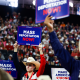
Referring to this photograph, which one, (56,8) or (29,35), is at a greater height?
(56,8)

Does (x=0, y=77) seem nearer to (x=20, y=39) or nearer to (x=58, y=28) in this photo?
(x=20, y=39)

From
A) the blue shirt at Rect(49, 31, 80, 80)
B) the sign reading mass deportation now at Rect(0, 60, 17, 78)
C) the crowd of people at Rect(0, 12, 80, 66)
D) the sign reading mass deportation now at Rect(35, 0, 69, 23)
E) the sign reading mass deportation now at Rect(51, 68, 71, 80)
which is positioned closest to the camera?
the blue shirt at Rect(49, 31, 80, 80)

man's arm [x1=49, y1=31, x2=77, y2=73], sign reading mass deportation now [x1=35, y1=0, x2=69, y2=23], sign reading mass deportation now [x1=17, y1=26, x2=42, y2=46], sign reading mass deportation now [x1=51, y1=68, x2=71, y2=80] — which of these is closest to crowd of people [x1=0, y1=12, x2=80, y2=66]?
sign reading mass deportation now [x1=17, y1=26, x2=42, y2=46]

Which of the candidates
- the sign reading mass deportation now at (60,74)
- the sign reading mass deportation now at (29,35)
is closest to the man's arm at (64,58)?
the sign reading mass deportation now at (60,74)

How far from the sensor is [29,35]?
3547 mm

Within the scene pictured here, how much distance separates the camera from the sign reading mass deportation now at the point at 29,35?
11.5ft

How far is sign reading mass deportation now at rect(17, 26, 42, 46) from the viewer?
11.5 ft

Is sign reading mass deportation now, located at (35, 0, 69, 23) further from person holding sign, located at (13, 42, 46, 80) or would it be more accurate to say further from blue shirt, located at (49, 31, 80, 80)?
blue shirt, located at (49, 31, 80, 80)

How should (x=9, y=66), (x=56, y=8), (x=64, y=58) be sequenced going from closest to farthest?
1. (x=64, y=58)
2. (x=56, y=8)
3. (x=9, y=66)

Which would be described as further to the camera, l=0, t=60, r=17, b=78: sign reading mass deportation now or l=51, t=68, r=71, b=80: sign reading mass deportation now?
l=0, t=60, r=17, b=78: sign reading mass deportation now

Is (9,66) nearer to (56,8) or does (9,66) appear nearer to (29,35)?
(29,35)

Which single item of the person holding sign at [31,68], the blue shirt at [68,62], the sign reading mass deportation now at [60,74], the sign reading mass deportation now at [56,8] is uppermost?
the sign reading mass deportation now at [56,8]

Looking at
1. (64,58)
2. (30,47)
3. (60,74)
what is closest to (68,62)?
(64,58)

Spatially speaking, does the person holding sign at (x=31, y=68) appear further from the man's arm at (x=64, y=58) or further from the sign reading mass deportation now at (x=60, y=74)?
the man's arm at (x=64, y=58)
